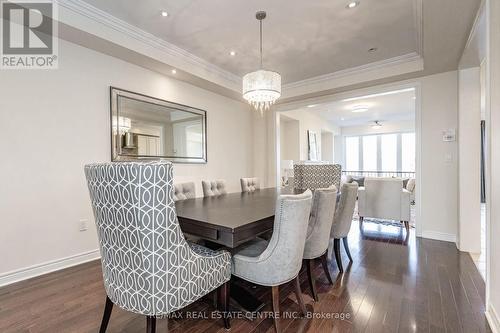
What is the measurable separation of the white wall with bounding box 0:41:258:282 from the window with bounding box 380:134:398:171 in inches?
349

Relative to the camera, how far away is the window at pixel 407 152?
28.3ft

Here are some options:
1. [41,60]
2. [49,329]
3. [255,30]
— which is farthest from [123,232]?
[255,30]

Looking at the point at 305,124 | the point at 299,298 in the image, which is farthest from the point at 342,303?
the point at 305,124

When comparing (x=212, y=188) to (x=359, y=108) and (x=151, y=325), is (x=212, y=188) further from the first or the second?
(x=359, y=108)

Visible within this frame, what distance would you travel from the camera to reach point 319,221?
6.37ft

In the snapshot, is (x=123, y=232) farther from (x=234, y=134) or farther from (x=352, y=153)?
(x=352, y=153)

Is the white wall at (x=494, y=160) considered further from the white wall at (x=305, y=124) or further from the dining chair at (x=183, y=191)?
the white wall at (x=305, y=124)

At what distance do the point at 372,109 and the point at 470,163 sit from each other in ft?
14.1

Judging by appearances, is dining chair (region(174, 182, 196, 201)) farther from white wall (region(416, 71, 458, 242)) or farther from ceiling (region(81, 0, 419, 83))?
white wall (region(416, 71, 458, 242))

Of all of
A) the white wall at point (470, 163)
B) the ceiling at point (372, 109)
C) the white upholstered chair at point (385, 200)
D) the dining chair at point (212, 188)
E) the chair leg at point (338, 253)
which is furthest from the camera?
the ceiling at point (372, 109)

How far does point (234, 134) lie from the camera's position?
16.5 feet

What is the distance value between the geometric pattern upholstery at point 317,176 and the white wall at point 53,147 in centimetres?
272

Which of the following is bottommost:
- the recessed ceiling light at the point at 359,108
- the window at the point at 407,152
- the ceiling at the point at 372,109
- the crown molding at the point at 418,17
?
the window at the point at 407,152

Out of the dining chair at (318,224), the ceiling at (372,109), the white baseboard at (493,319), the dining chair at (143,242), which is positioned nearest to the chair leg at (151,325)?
the dining chair at (143,242)
